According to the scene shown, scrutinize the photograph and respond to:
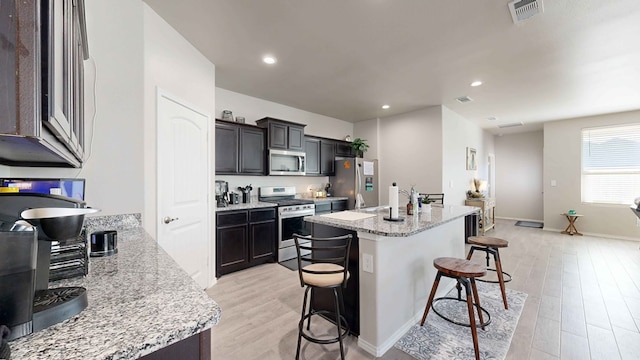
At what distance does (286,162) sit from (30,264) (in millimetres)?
3898

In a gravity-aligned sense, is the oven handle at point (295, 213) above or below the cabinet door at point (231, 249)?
above

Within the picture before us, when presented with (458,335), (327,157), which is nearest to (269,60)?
(327,157)

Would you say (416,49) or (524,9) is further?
(416,49)

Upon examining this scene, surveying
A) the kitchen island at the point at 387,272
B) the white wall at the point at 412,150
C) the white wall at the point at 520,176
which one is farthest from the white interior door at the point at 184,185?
the white wall at the point at 520,176

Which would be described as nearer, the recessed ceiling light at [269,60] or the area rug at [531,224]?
the recessed ceiling light at [269,60]

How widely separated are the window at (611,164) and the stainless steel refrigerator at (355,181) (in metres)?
4.99

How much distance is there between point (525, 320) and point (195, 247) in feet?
11.1

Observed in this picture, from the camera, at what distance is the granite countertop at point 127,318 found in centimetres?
58

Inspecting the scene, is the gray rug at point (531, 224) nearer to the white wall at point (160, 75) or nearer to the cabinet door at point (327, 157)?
the cabinet door at point (327, 157)

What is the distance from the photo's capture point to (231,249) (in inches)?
133

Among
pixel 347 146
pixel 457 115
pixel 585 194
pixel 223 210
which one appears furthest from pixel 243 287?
pixel 585 194

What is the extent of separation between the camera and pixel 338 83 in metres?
3.76

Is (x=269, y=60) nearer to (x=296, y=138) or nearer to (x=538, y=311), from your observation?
(x=296, y=138)

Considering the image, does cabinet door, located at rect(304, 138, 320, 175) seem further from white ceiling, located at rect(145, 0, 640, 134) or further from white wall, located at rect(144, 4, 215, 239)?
white wall, located at rect(144, 4, 215, 239)
